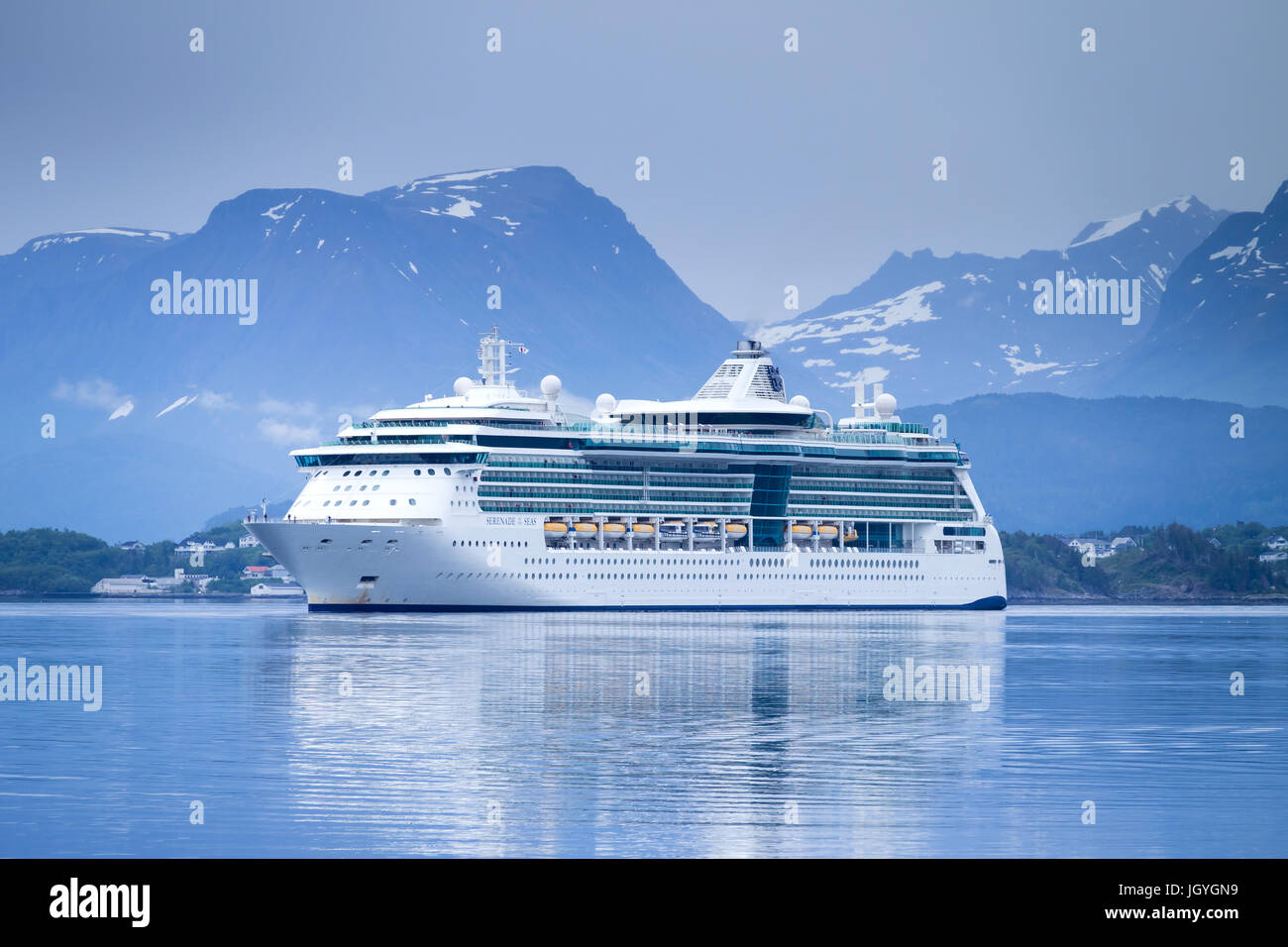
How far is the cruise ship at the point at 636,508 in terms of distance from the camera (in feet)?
279

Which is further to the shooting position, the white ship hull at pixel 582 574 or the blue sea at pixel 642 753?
the white ship hull at pixel 582 574

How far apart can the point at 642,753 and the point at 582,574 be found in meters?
59.5

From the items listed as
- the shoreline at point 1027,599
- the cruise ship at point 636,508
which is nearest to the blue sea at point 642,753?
the cruise ship at point 636,508

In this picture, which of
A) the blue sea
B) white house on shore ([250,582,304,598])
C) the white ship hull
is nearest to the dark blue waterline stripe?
the white ship hull

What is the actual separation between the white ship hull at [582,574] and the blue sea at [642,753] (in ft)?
69.6

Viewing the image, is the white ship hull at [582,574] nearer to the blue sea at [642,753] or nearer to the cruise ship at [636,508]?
the cruise ship at [636,508]

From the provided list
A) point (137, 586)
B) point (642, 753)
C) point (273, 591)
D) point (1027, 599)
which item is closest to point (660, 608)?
point (642, 753)

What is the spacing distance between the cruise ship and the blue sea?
22487 millimetres

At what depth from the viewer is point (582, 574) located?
91312mm

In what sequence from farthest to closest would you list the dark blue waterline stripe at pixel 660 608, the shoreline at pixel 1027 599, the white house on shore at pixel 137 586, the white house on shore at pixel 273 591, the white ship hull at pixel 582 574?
the white house on shore at pixel 137 586
the white house on shore at pixel 273 591
the shoreline at pixel 1027 599
the dark blue waterline stripe at pixel 660 608
the white ship hull at pixel 582 574

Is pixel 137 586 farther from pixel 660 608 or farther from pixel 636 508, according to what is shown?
pixel 660 608
